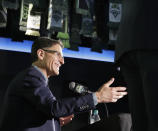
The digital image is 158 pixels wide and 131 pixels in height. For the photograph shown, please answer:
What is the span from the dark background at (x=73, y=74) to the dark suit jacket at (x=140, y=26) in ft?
8.10

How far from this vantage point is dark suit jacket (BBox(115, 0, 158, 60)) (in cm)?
76

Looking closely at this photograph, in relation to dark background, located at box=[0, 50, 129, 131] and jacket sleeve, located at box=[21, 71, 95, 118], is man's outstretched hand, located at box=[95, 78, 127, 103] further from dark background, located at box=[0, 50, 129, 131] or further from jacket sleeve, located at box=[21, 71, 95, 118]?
dark background, located at box=[0, 50, 129, 131]

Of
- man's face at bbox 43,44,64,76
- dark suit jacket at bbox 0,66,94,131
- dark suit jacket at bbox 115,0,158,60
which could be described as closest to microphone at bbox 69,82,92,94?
man's face at bbox 43,44,64,76

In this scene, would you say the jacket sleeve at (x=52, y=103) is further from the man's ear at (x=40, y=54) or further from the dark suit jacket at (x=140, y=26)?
the dark suit jacket at (x=140, y=26)

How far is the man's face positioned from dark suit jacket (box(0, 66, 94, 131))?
0.15m

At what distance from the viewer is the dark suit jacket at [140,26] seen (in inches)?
30.0

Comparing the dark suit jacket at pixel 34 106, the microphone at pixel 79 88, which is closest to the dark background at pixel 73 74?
the microphone at pixel 79 88

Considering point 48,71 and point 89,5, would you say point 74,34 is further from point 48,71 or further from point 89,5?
point 48,71

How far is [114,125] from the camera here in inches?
60.2

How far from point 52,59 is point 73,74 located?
1.92 meters

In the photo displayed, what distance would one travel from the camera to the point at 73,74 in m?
3.58

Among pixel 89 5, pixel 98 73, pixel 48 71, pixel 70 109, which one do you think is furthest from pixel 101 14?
pixel 70 109

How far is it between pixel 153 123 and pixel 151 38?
0.22m

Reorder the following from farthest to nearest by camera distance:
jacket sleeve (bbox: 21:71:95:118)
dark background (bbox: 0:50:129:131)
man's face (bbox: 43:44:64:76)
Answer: dark background (bbox: 0:50:129:131), man's face (bbox: 43:44:64:76), jacket sleeve (bbox: 21:71:95:118)
